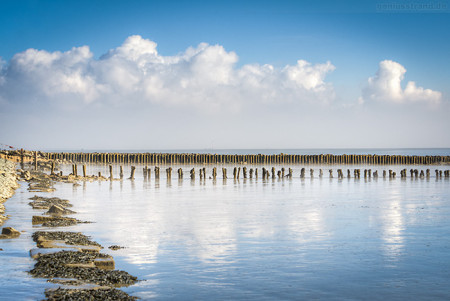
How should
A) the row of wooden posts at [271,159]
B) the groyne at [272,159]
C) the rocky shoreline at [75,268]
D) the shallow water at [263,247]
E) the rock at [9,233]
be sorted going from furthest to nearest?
the row of wooden posts at [271,159] → the groyne at [272,159] → the rock at [9,233] → the shallow water at [263,247] → the rocky shoreline at [75,268]

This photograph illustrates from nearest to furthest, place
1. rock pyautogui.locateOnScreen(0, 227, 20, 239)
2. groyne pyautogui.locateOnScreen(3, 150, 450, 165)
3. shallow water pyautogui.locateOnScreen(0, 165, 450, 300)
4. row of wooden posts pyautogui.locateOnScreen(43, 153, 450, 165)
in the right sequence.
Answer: shallow water pyautogui.locateOnScreen(0, 165, 450, 300), rock pyautogui.locateOnScreen(0, 227, 20, 239), groyne pyautogui.locateOnScreen(3, 150, 450, 165), row of wooden posts pyautogui.locateOnScreen(43, 153, 450, 165)

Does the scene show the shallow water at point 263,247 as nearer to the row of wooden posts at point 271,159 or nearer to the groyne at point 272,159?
the groyne at point 272,159

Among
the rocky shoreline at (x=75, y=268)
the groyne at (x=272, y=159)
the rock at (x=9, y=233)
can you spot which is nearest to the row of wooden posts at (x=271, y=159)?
the groyne at (x=272, y=159)

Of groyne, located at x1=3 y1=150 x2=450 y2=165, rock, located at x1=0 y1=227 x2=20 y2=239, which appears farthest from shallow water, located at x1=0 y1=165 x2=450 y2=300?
groyne, located at x1=3 y1=150 x2=450 y2=165

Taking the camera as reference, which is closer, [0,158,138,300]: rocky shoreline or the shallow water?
[0,158,138,300]: rocky shoreline

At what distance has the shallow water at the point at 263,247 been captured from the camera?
412 inches

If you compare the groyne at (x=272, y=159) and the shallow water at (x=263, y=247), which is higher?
the groyne at (x=272, y=159)

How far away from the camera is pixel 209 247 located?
14680 millimetres

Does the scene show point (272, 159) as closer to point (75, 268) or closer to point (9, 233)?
point (9, 233)

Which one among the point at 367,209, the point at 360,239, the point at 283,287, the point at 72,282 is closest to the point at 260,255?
the point at 283,287

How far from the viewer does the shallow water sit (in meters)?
10.5

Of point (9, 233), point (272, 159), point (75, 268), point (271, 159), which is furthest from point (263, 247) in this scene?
point (272, 159)

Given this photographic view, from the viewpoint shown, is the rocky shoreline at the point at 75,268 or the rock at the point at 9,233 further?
the rock at the point at 9,233

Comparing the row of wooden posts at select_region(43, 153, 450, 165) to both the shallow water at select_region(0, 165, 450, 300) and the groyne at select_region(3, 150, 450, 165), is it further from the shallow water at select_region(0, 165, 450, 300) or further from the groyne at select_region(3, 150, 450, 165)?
the shallow water at select_region(0, 165, 450, 300)
